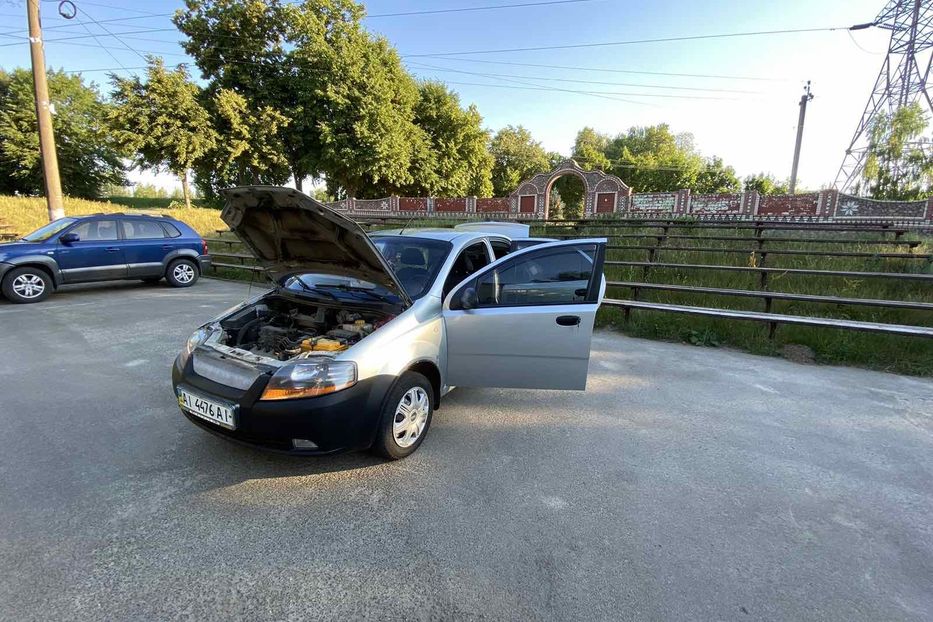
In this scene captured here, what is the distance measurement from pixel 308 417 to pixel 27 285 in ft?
29.3

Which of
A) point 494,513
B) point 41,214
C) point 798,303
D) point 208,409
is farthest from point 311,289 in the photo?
point 41,214

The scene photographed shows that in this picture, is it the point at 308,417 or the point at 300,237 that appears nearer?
the point at 308,417

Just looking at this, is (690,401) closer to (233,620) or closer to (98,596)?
(233,620)

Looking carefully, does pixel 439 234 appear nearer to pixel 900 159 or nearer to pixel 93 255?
pixel 93 255

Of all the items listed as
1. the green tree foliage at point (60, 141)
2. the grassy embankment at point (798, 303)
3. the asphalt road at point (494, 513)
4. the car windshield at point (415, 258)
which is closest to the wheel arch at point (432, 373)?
the asphalt road at point (494, 513)

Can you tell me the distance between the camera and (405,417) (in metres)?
3.01

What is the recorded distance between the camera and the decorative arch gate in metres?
18.2

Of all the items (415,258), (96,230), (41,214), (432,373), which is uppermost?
(41,214)

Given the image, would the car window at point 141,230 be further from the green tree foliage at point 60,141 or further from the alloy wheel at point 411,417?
the green tree foliage at point 60,141

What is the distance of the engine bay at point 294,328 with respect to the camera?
2953 mm

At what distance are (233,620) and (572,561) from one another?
155cm

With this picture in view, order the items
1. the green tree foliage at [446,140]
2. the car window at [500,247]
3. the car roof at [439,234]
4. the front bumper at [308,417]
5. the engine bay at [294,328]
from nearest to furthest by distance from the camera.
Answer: the front bumper at [308,417] → the engine bay at [294,328] → the car roof at [439,234] → the car window at [500,247] → the green tree foliage at [446,140]

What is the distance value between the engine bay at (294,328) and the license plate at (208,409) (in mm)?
397

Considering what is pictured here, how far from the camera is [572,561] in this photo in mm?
2178
